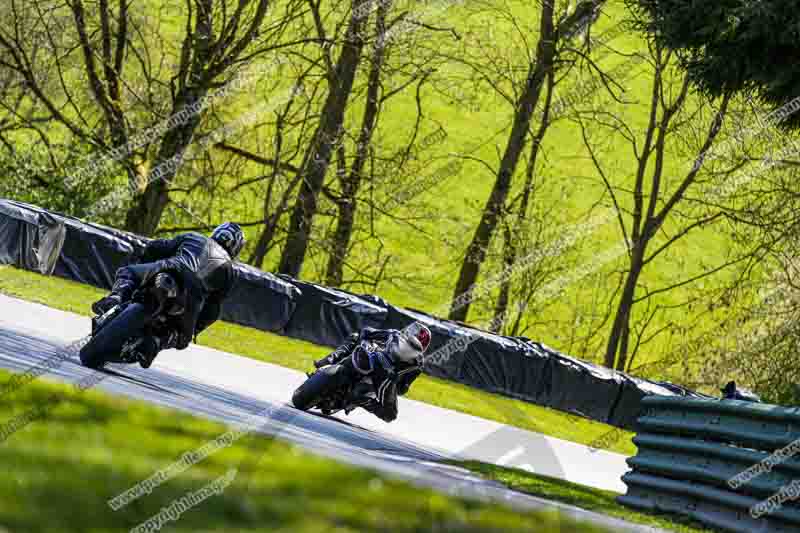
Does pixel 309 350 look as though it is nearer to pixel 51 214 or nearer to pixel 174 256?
pixel 51 214

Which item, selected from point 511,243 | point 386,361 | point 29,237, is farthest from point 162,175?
point 386,361

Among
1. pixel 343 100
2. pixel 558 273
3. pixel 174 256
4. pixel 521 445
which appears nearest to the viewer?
pixel 174 256

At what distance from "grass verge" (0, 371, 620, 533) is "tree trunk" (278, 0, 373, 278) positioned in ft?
79.9

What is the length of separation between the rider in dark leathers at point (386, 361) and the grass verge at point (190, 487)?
6552 mm

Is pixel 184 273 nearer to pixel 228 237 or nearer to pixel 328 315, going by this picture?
pixel 228 237

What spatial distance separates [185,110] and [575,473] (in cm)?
1337

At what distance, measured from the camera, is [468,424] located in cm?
1766

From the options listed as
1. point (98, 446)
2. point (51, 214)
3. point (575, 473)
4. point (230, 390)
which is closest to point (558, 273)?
point (51, 214)

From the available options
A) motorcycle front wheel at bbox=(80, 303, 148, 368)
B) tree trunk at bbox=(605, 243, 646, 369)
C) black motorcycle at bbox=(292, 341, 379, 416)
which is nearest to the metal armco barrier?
black motorcycle at bbox=(292, 341, 379, 416)

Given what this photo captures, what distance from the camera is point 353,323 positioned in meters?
22.9

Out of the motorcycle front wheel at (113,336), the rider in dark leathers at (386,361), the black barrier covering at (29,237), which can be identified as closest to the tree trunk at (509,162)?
the black barrier covering at (29,237)

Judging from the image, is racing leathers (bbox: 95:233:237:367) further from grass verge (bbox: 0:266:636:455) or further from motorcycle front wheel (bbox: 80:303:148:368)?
grass verge (bbox: 0:266:636:455)

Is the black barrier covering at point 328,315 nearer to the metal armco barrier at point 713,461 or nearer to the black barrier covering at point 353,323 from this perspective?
the black barrier covering at point 353,323

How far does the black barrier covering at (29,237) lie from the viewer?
826 inches
